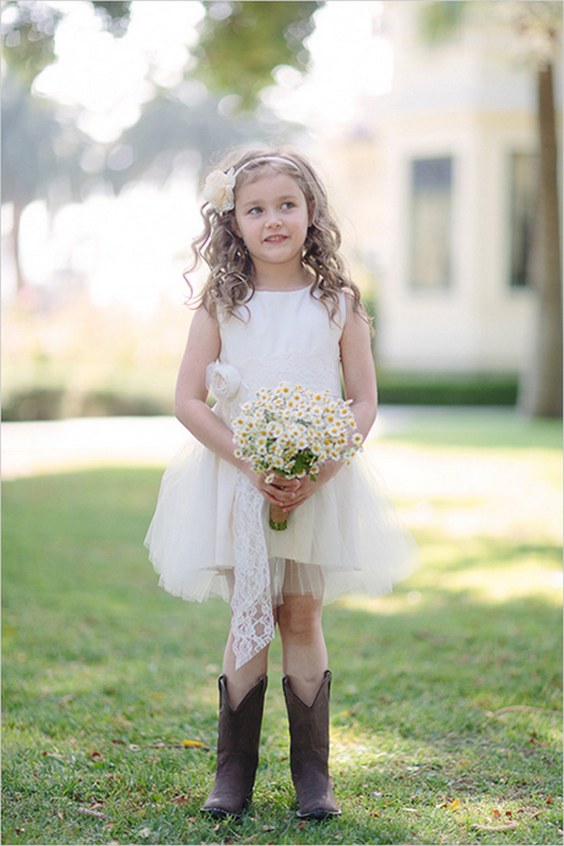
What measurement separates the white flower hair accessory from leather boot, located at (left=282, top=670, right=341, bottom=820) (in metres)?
1.35

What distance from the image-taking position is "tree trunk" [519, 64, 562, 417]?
555 inches

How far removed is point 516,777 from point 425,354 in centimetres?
1706

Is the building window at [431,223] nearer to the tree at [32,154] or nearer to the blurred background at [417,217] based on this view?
the blurred background at [417,217]

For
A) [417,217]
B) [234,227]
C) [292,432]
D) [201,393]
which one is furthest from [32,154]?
[292,432]

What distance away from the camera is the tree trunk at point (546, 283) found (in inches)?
555

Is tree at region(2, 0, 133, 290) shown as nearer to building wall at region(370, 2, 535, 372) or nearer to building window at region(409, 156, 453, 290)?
building window at region(409, 156, 453, 290)

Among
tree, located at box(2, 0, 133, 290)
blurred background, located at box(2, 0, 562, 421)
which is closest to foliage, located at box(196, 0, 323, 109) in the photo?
blurred background, located at box(2, 0, 562, 421)

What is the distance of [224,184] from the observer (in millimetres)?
3164

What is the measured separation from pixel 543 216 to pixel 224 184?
38.6ft

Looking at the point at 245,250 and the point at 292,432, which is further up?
the point at 245,250

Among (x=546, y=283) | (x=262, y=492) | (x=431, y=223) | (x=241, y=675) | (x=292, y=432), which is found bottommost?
(x=241, y=675)

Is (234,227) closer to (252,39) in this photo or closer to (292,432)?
(292,432)

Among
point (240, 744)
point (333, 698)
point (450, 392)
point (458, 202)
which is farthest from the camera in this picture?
point (458, 202)

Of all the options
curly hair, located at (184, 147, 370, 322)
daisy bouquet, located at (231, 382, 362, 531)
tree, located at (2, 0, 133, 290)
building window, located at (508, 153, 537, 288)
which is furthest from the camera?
tree, located at (2, 0, 133, 290)
